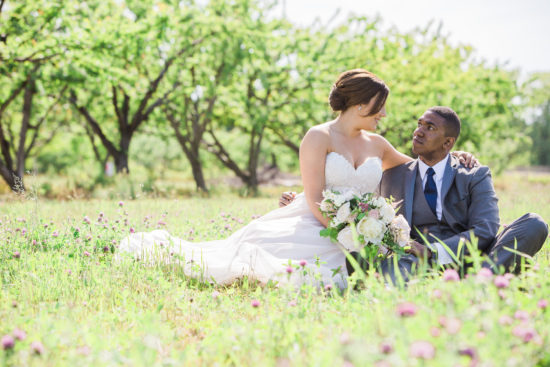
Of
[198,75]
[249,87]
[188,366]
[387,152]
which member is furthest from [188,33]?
[188,366]

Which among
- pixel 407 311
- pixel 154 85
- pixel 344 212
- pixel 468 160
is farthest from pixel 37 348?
pixel 154 85

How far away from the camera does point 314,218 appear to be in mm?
4707

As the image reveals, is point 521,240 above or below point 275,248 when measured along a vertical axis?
above

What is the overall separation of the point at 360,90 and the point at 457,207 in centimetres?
159

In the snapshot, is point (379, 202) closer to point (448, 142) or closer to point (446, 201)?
point (446, 201)

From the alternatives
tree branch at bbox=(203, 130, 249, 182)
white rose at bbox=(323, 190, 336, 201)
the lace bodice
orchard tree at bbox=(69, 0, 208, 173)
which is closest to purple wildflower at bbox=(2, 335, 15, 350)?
white rose at bbox=(323, 190, 336, 201)

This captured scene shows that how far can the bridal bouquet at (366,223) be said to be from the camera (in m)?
3.59

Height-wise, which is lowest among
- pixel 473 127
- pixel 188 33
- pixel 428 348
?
pixel 428 348

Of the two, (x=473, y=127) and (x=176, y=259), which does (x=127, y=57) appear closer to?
(x=176, y=259)

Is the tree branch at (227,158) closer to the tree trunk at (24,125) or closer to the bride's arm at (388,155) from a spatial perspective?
the tree trunk at (24,125)

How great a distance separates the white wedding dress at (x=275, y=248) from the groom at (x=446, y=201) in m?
0.52

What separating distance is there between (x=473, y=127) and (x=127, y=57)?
14643 mm

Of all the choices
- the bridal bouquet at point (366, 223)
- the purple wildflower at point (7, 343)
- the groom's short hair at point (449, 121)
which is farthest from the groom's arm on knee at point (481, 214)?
the purple wildflower at point (7, 343)

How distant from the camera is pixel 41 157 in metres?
30.0
